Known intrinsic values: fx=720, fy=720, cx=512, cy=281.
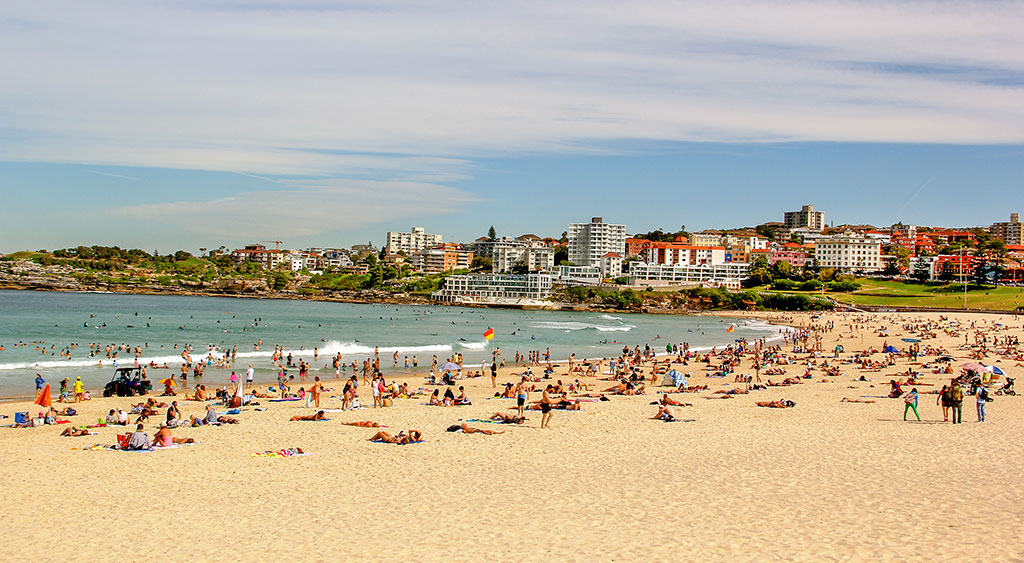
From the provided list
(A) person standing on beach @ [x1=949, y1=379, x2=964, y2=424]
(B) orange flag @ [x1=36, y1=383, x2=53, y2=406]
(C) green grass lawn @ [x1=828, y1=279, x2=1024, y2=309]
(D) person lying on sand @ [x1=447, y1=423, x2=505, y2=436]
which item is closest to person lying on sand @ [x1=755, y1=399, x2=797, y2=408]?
(A) person standing on beach @ [x1=949, y1=379, x2=964, y2=424]

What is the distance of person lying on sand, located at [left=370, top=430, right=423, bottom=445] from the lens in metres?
14.8

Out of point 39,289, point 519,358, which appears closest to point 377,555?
point 519,358

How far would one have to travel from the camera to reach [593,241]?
164250mm

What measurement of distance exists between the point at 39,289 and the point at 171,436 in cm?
14967

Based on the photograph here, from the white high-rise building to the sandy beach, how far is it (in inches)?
5726

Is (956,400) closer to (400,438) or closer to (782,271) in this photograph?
(400,438)

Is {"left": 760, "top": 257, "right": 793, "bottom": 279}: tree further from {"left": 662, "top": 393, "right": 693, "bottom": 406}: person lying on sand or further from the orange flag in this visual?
the orange flag

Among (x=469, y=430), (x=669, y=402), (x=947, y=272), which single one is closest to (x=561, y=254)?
(x=947, y=272)

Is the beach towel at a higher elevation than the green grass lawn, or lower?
lower

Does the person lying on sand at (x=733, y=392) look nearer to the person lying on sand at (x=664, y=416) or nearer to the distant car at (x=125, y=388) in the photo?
the person lying on sand at (x=664, y=416)

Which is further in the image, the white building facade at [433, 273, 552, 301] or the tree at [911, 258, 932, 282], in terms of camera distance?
the white building facade at [433, 273, 552, 301]

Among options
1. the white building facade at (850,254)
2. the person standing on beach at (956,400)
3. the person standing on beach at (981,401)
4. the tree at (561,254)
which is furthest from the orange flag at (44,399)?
the tree at (561,254)

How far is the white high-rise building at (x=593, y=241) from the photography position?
539 ft

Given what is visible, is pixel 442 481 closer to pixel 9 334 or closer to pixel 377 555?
pixel 377 555
